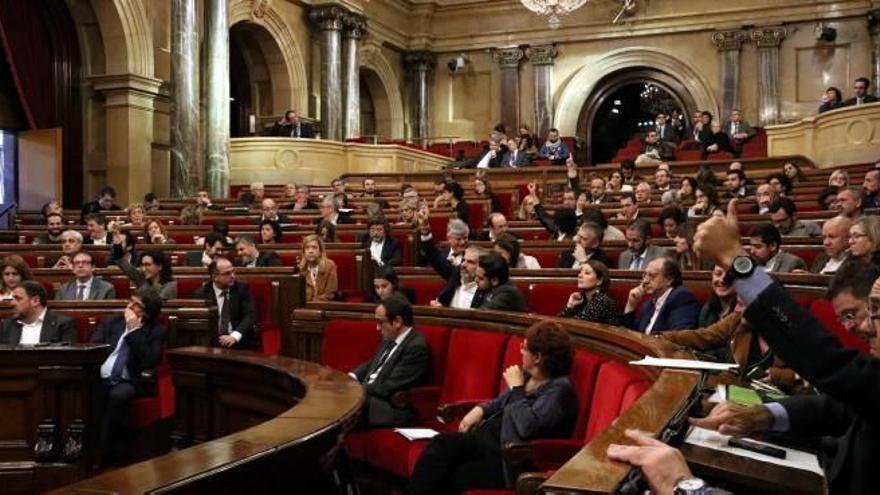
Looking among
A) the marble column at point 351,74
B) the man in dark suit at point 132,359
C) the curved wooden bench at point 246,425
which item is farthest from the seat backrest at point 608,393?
the marble column at point 351,74

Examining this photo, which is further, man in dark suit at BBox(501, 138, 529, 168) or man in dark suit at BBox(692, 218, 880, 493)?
man in dark suit at BBox(501, 138, 529, 168)

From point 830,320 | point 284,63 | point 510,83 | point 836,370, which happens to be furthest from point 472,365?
point 510,83

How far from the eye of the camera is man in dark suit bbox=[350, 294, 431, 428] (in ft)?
12.7

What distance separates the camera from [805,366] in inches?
64.5

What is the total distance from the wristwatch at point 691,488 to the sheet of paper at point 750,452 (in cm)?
27

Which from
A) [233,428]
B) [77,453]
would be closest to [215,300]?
[77,453]

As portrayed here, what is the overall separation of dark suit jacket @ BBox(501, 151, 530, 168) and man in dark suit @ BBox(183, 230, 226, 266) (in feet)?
23.3

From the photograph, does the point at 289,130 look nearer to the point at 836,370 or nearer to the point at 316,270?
the point at 316,270

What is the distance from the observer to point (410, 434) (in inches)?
143

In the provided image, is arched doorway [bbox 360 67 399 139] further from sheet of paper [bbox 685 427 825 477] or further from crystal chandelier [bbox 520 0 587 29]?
sheet of paper [bbox 685 427 825 477]

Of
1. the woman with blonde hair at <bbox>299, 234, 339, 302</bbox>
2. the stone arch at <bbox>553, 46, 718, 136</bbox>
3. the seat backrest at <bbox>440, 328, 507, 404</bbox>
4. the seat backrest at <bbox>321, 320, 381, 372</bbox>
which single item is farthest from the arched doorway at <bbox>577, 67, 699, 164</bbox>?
the seat backrest at <bbox>440, 328, 507, 404</bbox>

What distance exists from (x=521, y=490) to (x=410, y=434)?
4.76 ft

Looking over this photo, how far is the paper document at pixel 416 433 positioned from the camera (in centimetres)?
362

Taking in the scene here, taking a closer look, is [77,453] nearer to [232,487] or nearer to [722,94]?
[232,487]
